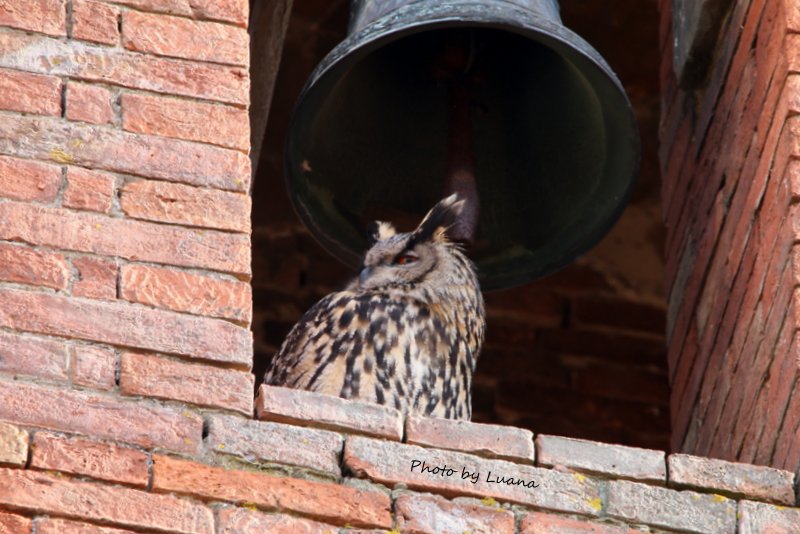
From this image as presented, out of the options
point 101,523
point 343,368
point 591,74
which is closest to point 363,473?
point 101,523

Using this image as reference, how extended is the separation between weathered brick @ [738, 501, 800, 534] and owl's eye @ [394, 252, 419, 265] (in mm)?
1336

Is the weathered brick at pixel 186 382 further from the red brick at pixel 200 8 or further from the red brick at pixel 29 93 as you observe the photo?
the red brick at pixel 200 8

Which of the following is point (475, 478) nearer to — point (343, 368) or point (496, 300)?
point (343, 368)

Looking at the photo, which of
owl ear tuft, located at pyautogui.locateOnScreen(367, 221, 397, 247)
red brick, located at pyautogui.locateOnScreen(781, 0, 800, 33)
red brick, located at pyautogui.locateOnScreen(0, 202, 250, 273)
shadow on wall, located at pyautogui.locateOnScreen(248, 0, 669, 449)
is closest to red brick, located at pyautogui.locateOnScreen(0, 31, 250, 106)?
red brick, located at pyautogui.locateOnScreen(0, 202, 250, 273)

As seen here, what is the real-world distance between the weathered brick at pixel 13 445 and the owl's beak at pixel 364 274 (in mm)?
1446

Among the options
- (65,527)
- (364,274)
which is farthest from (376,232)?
(65,527)

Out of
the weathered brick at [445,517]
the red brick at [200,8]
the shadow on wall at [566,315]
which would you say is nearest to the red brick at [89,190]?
the red brick at [200,8]

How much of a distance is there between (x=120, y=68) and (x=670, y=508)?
1.21 meters

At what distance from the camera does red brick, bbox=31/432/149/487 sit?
11.0 feet

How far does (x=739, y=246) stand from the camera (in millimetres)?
4250

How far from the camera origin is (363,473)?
11.6ft

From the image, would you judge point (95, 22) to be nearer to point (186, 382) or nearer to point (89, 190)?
point (89, 190)

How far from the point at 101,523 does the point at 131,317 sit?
0.39 m

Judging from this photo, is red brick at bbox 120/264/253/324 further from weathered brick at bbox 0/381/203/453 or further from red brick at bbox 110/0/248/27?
red brick at bbox 110/0/248/27
